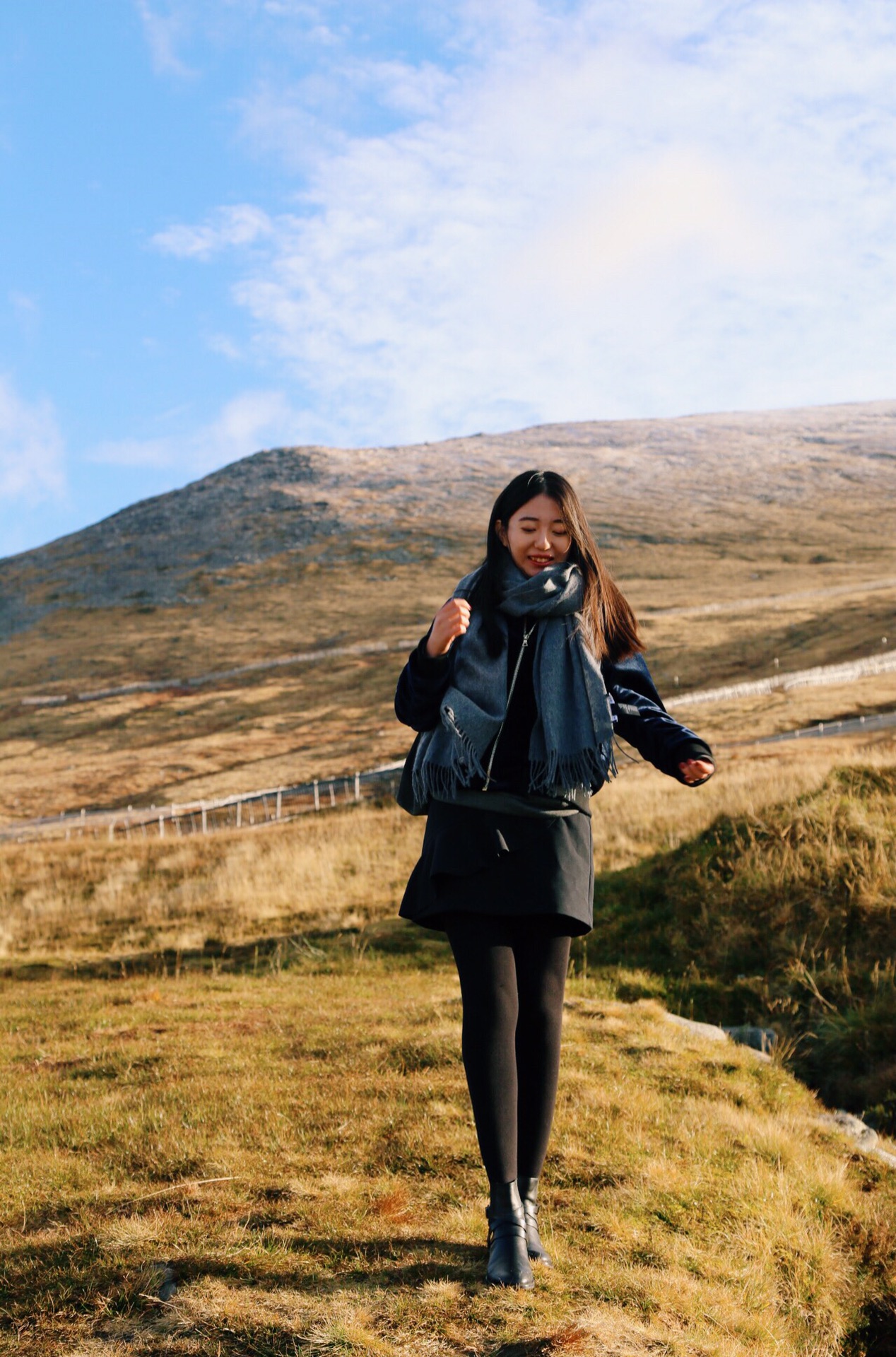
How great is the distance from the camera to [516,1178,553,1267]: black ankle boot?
11.4 feet

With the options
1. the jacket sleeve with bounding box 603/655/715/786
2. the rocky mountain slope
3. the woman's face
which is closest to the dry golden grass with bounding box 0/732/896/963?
the jacket sleeve with bounding box 603/655/715/786

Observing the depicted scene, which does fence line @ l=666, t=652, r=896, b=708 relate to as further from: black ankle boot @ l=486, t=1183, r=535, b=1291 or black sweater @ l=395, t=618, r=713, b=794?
black ankle boot @ l=486, t=1183, r=535, b=1291

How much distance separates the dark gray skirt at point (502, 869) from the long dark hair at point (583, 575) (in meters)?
0.72

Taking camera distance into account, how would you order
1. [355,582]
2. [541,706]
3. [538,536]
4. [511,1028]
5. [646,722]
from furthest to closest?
[355,582]
[538,536]
[646,722]
[541,706]
[511,1028]

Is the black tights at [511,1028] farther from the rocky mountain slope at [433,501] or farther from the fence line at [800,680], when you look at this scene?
the rocky mountain slope at [433,501]

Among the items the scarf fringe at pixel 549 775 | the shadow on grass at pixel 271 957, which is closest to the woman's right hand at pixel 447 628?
the scarf fringe at pixel 549 775

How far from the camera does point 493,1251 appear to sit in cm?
336

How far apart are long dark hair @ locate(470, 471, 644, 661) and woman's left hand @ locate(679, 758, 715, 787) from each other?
1.86 ft

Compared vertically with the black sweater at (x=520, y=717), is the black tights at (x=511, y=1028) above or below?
below

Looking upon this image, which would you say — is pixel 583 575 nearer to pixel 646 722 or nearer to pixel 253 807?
pixel 646 722

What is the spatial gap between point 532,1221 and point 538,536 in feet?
7.80

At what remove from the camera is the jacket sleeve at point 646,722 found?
3596 mm

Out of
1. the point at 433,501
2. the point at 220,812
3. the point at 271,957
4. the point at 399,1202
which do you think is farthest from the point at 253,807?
the point at 433,501

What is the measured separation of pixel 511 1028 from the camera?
353 centimetres
